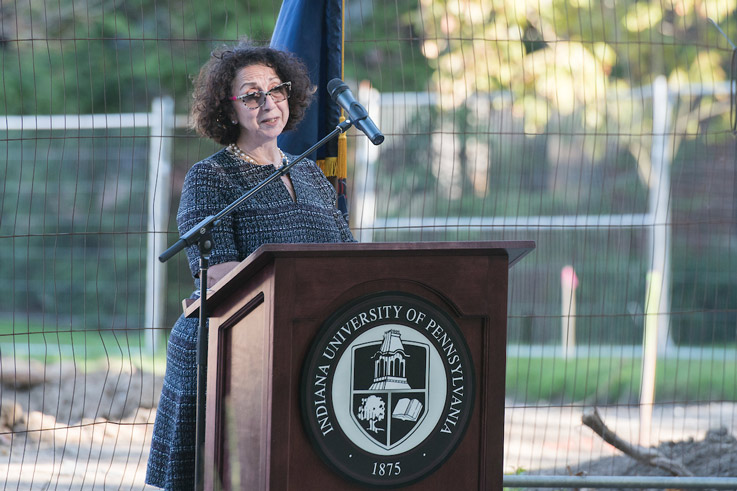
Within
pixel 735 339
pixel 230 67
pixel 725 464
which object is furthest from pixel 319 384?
pixel 735 339

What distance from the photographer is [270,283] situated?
6.13 feet

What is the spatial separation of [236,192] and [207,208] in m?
0.10

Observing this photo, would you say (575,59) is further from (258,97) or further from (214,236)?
(214,236)

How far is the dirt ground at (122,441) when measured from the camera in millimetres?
4012

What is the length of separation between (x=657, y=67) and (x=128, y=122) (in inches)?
232

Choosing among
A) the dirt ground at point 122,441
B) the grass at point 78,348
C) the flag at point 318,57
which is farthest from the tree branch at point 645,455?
the grass at point 78,348

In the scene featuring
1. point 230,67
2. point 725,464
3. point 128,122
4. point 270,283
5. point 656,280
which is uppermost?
point 128,122

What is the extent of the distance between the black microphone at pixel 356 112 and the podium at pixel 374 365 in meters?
0.37

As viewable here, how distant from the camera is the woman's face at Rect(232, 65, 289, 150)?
106 inches

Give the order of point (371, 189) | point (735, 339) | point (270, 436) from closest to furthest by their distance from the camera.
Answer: point (270, 436) < point (735, 339) < point (371, 189)

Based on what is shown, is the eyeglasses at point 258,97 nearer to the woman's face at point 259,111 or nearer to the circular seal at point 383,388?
the woman's face at point 259,111

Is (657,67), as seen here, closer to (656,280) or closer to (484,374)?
(656,280)

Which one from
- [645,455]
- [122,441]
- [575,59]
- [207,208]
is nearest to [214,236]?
[207,208]

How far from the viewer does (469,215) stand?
20.9ft
